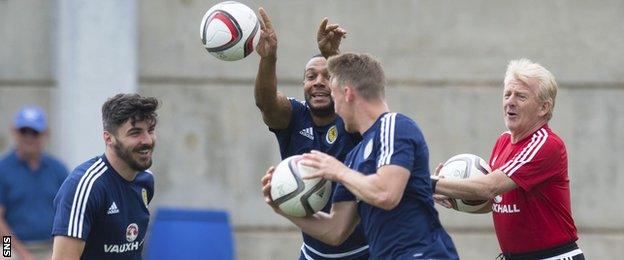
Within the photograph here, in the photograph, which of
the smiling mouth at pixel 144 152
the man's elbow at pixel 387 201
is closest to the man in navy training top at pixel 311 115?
the smiling mouth at pixel 144 152

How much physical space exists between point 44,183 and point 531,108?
422 cm

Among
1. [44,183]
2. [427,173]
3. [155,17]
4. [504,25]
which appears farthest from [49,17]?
[427,173]

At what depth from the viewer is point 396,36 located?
1161cm

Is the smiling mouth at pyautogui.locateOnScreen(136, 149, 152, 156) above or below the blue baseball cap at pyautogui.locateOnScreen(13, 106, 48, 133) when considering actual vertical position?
above

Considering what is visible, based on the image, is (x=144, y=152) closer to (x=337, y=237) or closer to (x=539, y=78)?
(x=337, y=237)

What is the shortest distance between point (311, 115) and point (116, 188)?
1484 millimetres

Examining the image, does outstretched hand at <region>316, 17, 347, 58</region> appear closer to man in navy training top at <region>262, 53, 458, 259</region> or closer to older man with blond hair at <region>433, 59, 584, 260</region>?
older man with blond hair at <region>433, 59, 584, 260</region>

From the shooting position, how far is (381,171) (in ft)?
19.4

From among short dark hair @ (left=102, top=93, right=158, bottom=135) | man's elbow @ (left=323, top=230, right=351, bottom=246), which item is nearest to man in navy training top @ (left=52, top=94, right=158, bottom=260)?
short dark hair @ (left=102, top=93, right=158, bottom=135)

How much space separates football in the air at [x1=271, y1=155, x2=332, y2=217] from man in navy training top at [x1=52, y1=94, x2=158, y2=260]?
99 cm

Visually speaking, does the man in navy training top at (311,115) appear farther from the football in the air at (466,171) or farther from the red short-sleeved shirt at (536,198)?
the red short-sleeved shirt at (536,198)

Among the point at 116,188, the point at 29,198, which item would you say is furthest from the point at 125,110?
the point at 29,198

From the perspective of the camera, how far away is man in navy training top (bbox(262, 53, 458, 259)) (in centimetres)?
591

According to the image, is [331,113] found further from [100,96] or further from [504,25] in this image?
[504,25]
